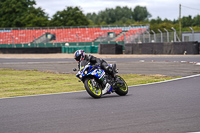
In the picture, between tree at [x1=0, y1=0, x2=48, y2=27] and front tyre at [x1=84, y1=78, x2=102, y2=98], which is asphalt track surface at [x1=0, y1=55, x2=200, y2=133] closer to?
front tyre at [x1=84, y1=78, x2=102, y2=98]

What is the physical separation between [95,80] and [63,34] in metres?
47.8

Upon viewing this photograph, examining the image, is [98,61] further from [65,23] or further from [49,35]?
[65,23]

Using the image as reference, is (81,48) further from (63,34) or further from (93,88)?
(93,88)

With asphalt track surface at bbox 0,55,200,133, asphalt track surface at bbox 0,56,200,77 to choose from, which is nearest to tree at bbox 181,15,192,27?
asphalt track surface at bbox 0,56,200,77

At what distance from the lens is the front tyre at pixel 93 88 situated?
909cm

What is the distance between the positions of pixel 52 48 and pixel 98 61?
121 feet

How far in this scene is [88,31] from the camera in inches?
2233

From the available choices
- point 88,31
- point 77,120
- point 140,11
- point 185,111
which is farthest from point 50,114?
point 140,11

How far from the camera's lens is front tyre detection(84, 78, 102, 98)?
909 centimetres

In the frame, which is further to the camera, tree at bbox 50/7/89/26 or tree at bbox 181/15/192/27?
tree at bbox 181/15/192/27

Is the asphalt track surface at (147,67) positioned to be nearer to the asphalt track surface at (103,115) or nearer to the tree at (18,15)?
the asphalt track surface at (103,115)

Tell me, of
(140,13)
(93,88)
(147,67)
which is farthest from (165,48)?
(140,13)

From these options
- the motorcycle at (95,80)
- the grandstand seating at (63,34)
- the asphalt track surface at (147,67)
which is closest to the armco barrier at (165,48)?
the asphalt track surface at (147,67)

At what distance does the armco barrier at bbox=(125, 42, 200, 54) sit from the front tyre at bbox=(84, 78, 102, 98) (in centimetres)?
2540
